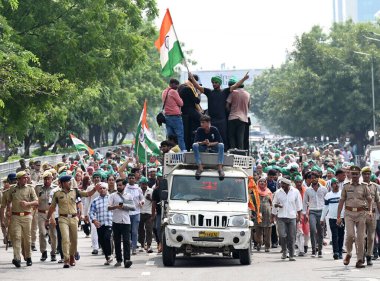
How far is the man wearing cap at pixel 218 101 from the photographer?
23.9m

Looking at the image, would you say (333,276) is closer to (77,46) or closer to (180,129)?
(180,129)

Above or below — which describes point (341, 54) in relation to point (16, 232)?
above

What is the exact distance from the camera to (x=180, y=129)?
24.4 m

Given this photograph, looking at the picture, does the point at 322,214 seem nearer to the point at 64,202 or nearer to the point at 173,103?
the point at 173,103

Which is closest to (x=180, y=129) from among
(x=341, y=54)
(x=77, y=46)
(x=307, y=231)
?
(x=307, y=231)

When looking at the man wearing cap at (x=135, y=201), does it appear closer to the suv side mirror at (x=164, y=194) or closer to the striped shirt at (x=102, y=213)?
the striped shirt at (x=102, y=213)

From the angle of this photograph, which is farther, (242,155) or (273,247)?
(273,247)

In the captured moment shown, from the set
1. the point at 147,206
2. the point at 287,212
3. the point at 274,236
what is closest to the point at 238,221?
the point at 287,212

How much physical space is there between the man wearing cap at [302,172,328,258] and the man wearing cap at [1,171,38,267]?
19.1ft

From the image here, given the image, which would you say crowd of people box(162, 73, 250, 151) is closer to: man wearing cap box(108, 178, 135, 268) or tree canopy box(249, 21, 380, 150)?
man wearing cap box(108, 178, 135, 268)

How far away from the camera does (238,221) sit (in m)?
21.7

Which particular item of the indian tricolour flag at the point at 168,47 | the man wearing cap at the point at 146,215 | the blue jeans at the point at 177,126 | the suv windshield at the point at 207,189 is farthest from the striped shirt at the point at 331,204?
the indian tricolour flag at the point at 168,47

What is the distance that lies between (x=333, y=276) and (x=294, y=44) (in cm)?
7197

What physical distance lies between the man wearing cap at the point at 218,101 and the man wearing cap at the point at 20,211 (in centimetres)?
408
